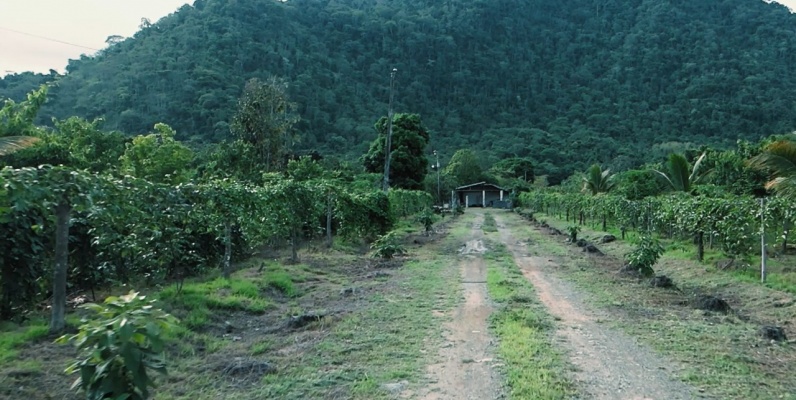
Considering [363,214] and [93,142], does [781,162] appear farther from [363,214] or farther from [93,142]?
[93,142]

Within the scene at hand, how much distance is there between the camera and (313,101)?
259 ft

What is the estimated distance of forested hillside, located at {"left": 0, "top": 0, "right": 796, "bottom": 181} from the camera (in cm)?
6219

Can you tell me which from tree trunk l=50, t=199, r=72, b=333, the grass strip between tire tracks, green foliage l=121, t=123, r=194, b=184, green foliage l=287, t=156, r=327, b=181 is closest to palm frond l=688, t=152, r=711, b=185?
green foliage l=287, t=156, r=327, b=181

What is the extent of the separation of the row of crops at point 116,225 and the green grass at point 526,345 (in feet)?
16.3

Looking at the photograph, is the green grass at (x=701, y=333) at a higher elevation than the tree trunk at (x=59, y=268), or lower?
lower

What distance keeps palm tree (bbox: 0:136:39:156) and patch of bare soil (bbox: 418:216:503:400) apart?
12.1 metres

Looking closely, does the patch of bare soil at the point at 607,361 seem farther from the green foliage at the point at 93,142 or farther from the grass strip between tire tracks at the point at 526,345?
the green foliage at the point at 93,142

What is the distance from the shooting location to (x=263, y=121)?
31.8 meters

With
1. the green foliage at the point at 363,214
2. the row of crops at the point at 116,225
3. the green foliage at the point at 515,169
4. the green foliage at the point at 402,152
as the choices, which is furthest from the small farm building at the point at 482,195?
the row of crops at the point at 116,225

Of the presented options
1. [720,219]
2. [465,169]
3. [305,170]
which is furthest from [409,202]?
[465,169]

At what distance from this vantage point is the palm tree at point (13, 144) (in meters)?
14.1

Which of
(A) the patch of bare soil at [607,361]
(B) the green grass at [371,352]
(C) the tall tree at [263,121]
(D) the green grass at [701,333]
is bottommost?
(B) the green grass at [371,352]

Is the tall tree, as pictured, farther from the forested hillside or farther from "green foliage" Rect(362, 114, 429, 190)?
the forested hillside

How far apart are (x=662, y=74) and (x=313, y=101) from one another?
69.7 meters
